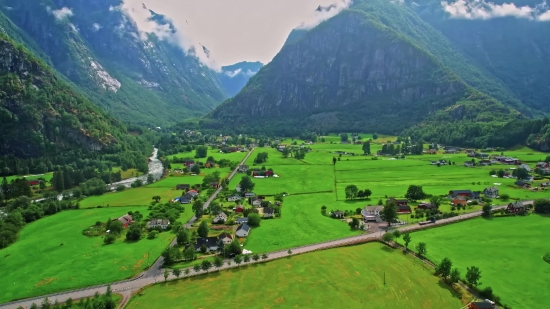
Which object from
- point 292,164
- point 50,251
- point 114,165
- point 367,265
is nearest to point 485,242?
point 367,265

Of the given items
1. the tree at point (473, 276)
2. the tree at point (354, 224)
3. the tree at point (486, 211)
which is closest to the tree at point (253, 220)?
the tree at point (354, 224)

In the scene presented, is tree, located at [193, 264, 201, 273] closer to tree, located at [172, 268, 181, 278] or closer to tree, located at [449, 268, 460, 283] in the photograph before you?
tree, located at [172, 268, 181, 278]

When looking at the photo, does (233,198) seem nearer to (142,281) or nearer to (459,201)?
(142,281)

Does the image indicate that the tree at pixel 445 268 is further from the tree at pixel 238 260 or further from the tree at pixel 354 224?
the tree at pixel 238 260

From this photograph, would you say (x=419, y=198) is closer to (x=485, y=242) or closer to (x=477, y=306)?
(x=485, y=242)

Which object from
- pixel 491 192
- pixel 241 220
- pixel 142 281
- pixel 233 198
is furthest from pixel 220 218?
pixel 491 192

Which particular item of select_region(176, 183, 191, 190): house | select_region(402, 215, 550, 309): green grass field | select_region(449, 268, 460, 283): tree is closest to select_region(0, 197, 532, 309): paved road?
select_region(402, 215, 550, 309): green grass field

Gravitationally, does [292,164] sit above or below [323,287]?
above
